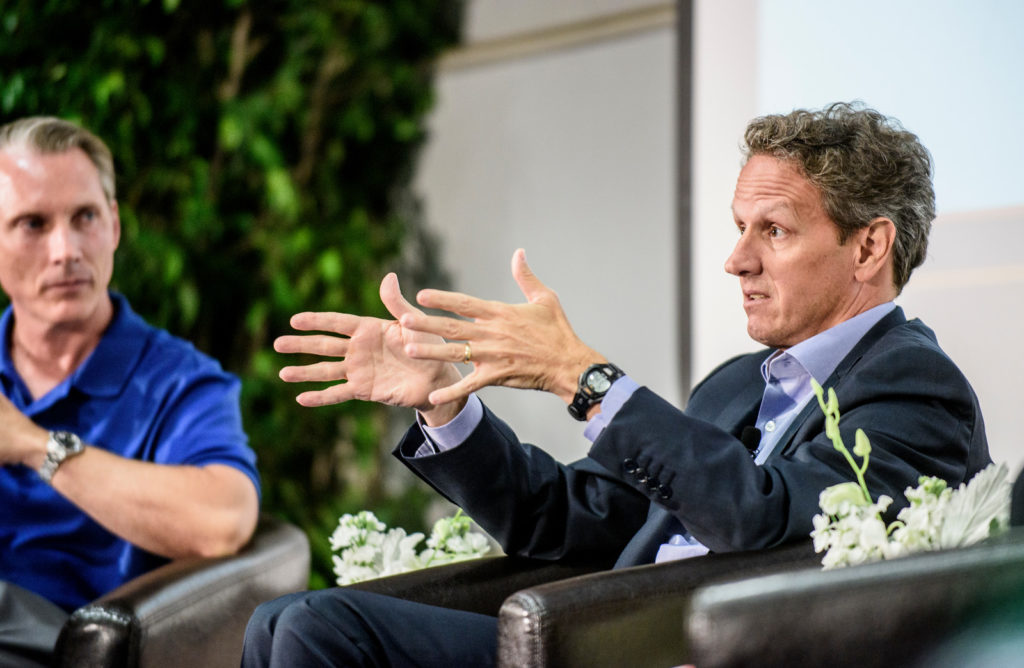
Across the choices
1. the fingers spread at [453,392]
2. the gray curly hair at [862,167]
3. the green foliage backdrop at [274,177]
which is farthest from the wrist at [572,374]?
the green foliage backdrop at [274,177]

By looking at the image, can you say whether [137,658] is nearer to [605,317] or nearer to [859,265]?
[859,265]

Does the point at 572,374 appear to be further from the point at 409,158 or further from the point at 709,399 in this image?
the point at 409,158

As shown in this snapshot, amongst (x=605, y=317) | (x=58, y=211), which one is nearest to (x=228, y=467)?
(x=58, y=211)

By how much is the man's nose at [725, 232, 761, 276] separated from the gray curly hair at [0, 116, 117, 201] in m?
1.25

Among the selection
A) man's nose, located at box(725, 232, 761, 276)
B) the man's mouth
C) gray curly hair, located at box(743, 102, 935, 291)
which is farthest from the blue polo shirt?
gray curly hair, located at box(743, 102, 935, 291)

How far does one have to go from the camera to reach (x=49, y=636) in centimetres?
170

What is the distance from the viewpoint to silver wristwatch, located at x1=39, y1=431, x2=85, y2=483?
1.82 metres

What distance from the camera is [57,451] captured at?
1.82 meters

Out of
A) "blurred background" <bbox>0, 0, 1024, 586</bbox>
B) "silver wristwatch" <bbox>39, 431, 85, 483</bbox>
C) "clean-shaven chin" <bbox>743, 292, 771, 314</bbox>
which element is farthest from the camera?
"blurred background" <bbox>0, 0, 1024, 586</bbox>

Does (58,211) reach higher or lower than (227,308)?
higher

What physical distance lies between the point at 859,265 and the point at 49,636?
1328 mm

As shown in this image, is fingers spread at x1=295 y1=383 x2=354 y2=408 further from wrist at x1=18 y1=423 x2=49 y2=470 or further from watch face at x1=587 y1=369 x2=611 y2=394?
wrist at x1=18 y1=423 x2=49 y2=470

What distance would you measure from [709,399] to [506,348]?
1.72 ft

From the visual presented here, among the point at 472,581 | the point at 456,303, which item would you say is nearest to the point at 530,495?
the point at 472,581
